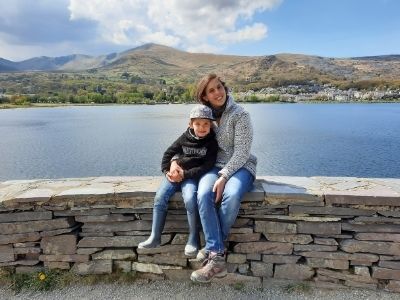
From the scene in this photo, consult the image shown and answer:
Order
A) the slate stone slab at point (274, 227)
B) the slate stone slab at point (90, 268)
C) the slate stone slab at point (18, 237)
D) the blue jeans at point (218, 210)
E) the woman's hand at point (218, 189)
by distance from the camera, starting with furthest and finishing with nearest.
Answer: the slate stone slab at point (90, 268), the slate stone slab at point (18, 237), the slate stone slab at point (274, 227), the woman's hand at point (218, 189), the blue jeans at point (218, 210)

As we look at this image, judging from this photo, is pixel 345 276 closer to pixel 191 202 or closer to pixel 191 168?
pixel 191 202

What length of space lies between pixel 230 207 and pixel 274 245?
0.65 m

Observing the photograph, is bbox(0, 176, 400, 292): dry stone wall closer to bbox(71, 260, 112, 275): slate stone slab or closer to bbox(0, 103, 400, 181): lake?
bbox(71, 260, 112, 275): slate stone slab

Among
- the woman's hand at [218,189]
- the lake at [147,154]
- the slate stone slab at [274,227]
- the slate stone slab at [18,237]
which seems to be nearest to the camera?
the woman's hand at [218,189]

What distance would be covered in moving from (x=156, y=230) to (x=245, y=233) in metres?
0.85

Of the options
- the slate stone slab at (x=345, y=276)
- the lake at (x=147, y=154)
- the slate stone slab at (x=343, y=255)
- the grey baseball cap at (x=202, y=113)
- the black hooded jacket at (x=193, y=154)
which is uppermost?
the grey baseball cap at (x=202, y=113)

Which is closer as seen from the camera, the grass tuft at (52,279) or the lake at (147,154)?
the grass tuft at (52,279)

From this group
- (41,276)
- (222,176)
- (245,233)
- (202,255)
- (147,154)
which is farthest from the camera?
(147,154)

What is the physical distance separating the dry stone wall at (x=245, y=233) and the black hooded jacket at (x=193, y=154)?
0.30 meters

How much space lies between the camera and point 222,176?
128 inches

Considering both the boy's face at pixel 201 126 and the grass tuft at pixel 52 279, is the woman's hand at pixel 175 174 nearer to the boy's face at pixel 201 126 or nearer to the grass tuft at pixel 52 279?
the boy's face at pixel 201 126

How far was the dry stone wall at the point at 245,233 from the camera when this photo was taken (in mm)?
3238

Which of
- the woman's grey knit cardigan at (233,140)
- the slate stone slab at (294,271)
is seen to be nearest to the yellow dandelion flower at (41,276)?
the woman's grey knit cardigan at (233,140)

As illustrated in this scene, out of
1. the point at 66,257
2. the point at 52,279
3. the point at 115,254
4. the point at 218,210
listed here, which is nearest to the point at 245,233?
the point at 218,210
